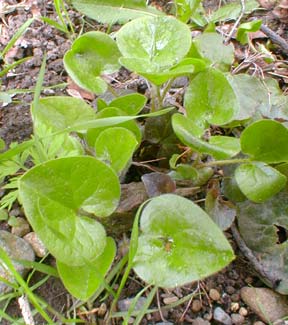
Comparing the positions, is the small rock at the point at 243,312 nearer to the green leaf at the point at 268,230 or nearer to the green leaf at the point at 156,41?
the green leaf at the point at 268,230

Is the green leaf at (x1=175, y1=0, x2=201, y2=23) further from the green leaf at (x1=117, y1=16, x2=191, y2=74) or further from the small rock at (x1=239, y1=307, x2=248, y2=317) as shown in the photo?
the small rock at (x1=239, y1=307, x2=248, y2=317)

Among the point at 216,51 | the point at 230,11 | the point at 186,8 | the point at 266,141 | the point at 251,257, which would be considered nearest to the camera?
the point at 266,141

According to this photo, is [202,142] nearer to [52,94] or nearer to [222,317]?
[222,317]

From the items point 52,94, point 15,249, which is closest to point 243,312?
point 15,249

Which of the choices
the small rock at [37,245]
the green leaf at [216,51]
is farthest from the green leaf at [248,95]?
the small rock at [37,245]

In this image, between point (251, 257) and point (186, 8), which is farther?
point (186, 8)

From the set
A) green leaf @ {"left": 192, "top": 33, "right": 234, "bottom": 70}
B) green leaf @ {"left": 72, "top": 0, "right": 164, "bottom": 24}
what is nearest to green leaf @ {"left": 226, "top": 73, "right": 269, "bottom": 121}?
green leaf @ {"left": 192, "top": 33, "right": 234, "bottom": 70}
